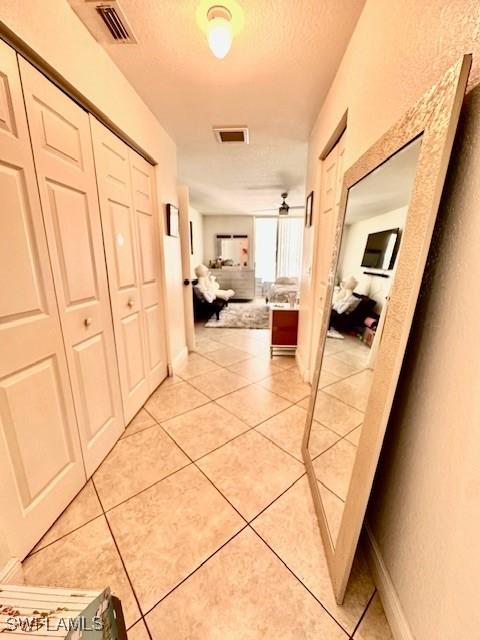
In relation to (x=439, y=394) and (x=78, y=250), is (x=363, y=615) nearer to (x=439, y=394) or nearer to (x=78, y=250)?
(x=439, y=394)

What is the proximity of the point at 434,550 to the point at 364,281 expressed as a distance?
36.3 inches

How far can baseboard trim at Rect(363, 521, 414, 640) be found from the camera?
2.61 feet

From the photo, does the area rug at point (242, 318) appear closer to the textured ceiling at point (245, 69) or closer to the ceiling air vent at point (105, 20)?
the textured ceiling at point (245, 69)

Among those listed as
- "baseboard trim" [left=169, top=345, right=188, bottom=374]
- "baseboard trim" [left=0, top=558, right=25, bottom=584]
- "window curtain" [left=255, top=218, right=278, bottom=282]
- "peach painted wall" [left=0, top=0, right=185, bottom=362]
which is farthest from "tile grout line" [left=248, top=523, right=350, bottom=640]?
"window curtain" [left=255, top=218, right=278, bottom=282]

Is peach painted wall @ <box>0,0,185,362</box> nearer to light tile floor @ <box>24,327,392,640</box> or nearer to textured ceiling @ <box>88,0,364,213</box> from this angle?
textured ceiling @ <box>88,0,364,213</box>

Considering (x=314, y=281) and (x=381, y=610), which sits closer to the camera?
(x=381, y=610)

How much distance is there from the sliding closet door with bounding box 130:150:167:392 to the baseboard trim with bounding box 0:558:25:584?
4.50 ft

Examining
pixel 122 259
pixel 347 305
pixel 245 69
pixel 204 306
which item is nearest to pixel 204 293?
pixel 204 306

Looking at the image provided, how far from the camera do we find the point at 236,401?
7.33 ft

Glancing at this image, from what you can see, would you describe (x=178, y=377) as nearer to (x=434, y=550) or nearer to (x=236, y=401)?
(x=236, y=401)

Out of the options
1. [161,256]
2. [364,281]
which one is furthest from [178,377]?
[364,281]

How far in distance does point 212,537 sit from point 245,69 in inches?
105

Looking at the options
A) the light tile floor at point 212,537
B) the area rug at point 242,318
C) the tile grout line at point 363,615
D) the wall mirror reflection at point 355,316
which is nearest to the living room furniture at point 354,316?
the wall mirror reflection at point 355,316

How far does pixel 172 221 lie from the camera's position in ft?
8.43
